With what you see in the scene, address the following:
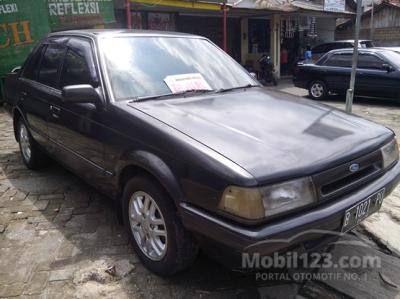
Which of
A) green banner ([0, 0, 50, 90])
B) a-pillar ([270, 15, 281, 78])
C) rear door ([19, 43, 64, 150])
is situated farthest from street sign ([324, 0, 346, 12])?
rear door ([19, 43, 64, 150])

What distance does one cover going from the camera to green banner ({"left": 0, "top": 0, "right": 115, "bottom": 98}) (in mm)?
9406

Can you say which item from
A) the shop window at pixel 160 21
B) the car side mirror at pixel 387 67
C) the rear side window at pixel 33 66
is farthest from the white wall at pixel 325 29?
the rear side window at pixel 33 66

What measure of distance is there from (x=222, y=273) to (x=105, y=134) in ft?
4.35

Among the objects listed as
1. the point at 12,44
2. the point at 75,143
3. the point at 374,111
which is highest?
the point at 12,44

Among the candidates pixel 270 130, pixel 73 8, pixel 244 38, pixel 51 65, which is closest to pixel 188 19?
pixel 244 38

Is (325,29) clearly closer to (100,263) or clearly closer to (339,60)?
(339,60)

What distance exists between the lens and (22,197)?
4.24 meters

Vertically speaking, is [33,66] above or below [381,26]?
below

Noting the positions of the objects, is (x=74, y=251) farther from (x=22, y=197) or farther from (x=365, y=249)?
(x=365, y=249)

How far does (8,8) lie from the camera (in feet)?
30.7

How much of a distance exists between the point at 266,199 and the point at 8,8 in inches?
368

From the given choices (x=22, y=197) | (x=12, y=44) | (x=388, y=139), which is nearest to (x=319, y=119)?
(x=388, y=139)

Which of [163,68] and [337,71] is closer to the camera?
[163,68]

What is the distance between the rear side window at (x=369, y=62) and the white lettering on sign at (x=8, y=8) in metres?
8.60
